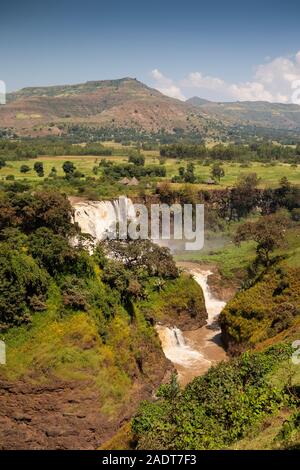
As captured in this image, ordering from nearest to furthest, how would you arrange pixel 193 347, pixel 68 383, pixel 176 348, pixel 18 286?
pixel 68 383 < pixel 18 286 < pixel 176 348 < pixel 193 347

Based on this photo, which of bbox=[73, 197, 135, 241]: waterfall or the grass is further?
the grass

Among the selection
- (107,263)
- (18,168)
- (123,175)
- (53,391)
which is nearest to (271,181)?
(123,175)

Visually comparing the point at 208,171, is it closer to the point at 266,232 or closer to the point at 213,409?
the point at 266,232

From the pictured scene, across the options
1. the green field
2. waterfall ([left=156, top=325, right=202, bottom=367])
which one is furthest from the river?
the green field

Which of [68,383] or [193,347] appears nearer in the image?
[68,383]

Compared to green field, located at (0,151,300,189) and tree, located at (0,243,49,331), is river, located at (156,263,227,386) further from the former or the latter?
green field, located at (0,151,300,189)

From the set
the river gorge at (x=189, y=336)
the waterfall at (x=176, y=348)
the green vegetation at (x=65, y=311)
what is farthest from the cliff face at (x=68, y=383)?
the waterfall at (x=176, y=348)

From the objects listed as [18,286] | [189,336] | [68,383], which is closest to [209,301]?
[189,336]

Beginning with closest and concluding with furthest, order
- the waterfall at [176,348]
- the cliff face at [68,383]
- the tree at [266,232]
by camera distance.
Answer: the cliff face at [68,383] → the waterfall at [176,348] → the tree at [266,232]
